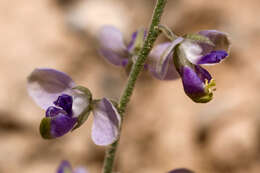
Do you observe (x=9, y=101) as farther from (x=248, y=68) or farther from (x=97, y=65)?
(x=248, y=68)

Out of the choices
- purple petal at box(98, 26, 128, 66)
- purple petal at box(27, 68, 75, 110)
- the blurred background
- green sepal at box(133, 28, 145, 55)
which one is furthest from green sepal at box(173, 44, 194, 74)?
the blurred background

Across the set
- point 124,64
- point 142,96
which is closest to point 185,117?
point 142,96

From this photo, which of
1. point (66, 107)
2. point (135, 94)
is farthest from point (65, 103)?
point (135, 94)

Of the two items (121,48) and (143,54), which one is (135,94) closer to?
(121,48)

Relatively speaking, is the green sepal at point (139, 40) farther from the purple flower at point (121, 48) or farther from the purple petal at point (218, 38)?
the purple petal at point (218, 38)

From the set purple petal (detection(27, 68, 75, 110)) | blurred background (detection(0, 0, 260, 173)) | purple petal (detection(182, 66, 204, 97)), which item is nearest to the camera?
purple petal (detection(182, 66, 204, 97))

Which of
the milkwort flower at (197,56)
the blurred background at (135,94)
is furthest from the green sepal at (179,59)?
the blurred background at (135,94)

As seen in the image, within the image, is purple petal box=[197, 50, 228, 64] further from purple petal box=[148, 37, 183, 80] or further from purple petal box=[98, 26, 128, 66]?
purple petal box=[98, 26, 128, 66]
